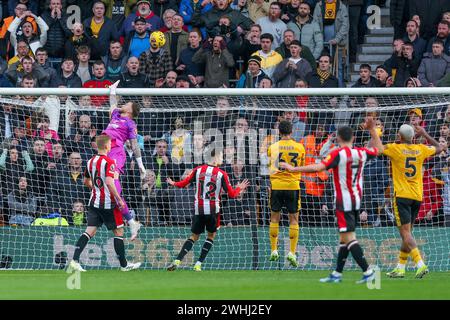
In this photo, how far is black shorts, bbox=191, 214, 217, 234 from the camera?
1767 centimetres

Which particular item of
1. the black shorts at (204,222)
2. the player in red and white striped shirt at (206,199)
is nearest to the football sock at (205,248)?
the player in red and white striped shirt at (206,199)

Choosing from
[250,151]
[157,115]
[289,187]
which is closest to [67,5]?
[157,115]

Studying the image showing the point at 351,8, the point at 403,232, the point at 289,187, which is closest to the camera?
the point at 403,232

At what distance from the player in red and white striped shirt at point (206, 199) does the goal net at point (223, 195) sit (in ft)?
3.77

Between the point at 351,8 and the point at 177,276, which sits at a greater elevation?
the point at 351,8

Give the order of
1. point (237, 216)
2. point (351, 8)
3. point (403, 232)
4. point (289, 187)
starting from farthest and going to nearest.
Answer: point (351, 8) → point (237, 216) → point (289, 187) → point (403, 232)

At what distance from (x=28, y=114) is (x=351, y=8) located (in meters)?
7.58

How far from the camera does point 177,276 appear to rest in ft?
54.1

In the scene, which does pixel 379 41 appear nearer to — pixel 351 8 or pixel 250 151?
pixel 351 8

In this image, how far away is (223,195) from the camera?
1938 centimetres

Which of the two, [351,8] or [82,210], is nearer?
[82,210]

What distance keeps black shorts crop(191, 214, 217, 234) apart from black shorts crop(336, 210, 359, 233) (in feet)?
11.1

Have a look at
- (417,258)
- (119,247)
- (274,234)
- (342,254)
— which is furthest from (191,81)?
(342,254)

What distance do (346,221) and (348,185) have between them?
1.53ft
